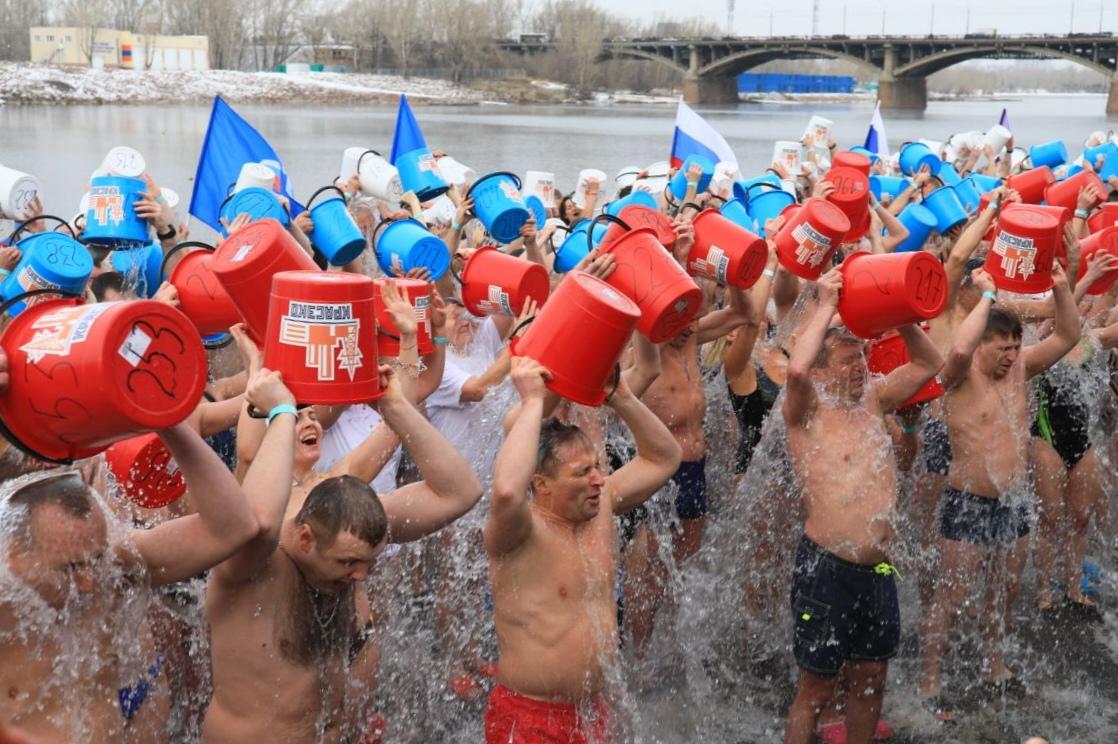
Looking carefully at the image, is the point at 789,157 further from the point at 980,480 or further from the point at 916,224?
the point at 980,480

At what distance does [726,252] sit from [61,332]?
9.87 ft

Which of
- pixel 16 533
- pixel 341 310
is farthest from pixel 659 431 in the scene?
pixel 16 533

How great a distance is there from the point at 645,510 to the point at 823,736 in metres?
1.16

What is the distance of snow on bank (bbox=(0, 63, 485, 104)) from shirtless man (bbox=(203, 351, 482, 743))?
4824 centimetres

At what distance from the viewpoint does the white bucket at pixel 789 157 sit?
9.54 m

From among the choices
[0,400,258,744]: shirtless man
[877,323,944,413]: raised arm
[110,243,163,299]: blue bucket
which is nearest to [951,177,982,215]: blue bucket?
[877,323,944,413]: raised arm

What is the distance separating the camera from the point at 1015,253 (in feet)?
16.9

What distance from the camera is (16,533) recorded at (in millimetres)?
2734

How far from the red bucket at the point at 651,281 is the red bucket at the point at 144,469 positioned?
5.05ft

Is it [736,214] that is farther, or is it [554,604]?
[736,214]

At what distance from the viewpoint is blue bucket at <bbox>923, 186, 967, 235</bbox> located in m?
7.36

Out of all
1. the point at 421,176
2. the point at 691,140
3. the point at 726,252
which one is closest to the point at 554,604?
the point at 726,252

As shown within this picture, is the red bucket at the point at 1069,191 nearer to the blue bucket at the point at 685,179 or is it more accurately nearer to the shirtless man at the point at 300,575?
the blue bucket at the point at 685,179

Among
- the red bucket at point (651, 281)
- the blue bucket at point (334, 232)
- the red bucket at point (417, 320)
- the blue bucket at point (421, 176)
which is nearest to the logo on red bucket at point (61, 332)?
the red bucket at point (417, 320)
